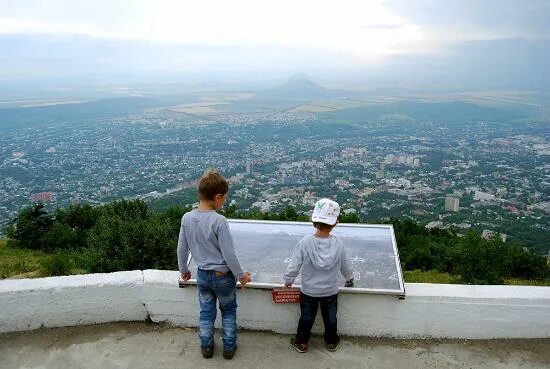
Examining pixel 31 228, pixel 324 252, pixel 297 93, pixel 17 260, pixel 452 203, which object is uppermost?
pixel 324 252

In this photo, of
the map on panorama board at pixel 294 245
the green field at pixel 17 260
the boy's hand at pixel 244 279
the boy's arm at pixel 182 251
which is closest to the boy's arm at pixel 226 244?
the boy's hand at pixel 244 279

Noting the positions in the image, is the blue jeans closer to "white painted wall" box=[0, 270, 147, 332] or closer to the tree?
"white painted wall" box=[0, 270, 147, 332]

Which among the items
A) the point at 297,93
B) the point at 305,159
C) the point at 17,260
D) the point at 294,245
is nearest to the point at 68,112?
the point at 305,159

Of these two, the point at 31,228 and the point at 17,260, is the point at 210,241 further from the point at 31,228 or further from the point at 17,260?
the point at 31,228

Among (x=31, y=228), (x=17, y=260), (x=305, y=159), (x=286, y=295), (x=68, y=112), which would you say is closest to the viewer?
(x=286, y=295)

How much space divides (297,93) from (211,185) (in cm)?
14019

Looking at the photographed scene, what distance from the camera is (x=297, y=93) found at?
462 feet

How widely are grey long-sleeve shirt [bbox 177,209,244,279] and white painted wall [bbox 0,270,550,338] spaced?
51 centimetres

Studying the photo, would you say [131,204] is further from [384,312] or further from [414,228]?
[384,312]

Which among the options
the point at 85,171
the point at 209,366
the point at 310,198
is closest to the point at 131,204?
the point at 209,366

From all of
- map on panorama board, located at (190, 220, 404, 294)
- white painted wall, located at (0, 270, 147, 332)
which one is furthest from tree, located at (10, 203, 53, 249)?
map on panorama board, located at (190, 220, 404, 294)

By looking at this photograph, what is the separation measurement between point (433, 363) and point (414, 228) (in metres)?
13.3

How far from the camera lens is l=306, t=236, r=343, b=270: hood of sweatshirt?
3.43 metres

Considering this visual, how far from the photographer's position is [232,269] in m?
3.39
